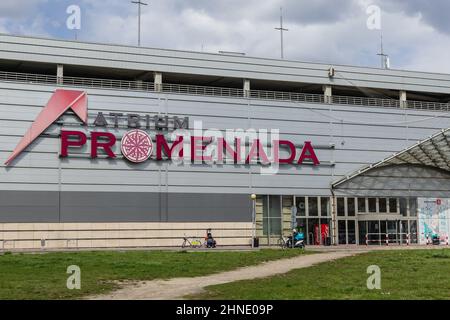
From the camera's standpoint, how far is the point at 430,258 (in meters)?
29.8

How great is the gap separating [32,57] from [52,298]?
106 ft

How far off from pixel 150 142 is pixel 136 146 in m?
1.07

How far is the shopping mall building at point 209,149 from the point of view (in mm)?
44562

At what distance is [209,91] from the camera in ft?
170

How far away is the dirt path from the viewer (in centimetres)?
1716

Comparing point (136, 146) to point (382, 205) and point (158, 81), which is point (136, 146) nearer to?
point (158, 81)

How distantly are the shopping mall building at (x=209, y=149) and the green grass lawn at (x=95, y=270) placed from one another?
1203 cm

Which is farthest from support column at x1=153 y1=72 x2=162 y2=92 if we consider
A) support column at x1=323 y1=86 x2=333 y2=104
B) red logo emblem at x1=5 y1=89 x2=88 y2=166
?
support column at x1=323 y1=86 x2=333 y2=104

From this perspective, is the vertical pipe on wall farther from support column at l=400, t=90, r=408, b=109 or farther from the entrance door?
support column at l=400, t=90, r=408, b=109

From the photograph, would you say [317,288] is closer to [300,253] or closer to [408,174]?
[300,253]

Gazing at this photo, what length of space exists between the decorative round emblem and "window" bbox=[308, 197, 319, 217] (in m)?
12.8

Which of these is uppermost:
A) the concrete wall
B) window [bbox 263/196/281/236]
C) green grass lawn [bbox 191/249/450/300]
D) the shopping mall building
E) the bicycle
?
the shopping mall building
